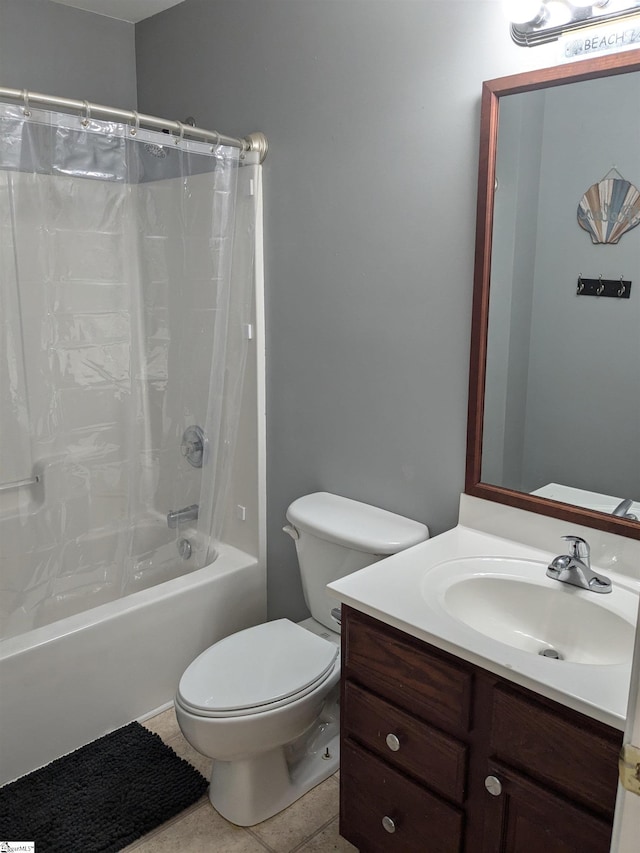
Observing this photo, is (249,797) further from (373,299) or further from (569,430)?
(373,299)

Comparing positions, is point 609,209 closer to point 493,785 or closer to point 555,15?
point 555,15

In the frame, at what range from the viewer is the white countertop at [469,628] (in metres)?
1.17

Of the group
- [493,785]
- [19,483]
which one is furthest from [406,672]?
[19,483]

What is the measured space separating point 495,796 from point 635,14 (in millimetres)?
1648

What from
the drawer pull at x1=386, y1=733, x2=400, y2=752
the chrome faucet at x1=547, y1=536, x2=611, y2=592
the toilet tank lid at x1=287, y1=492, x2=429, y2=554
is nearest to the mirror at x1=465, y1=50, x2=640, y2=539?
the chrome faucet at x1=547, y1=536, x2=611, y2=592

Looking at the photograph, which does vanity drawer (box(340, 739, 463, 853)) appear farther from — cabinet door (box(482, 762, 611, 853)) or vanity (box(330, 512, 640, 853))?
cabinet door (box(482, 762, 611, 853))

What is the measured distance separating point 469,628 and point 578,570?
13.4 inches

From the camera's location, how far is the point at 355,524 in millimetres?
2070

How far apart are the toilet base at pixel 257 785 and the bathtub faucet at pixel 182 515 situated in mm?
842

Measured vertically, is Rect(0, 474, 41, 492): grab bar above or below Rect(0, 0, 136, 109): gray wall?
below

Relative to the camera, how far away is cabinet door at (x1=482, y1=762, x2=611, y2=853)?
1.20 m

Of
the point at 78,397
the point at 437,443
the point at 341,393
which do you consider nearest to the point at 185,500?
the point at 78,397

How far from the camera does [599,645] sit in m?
1.48

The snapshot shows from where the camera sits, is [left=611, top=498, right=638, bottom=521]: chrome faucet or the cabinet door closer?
the cabinet door
